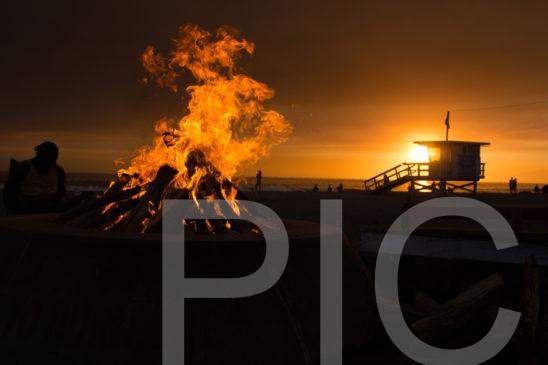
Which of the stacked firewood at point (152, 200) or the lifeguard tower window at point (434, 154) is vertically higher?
the lifeguard tower window at point (434, 154)

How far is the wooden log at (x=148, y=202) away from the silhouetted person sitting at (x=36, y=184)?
2313 millimetres

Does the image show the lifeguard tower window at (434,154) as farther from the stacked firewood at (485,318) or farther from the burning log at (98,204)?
the burning log at (98,204)

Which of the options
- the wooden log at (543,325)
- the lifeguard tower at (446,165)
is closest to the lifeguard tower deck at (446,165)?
the lifeguard tower at (446,165)

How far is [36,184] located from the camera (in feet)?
24.0

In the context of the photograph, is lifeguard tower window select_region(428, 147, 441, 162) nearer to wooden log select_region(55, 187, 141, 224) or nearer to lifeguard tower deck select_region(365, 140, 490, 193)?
lifeguard tower deck select_region(365, 140, 490, 193)

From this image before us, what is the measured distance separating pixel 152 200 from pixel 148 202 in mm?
49

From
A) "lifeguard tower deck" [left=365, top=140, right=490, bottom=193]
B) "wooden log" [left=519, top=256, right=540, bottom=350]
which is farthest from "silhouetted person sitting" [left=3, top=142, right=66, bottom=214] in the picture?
"lifeguard tower deck" [left=365, top=140, right=490, bottom=193]

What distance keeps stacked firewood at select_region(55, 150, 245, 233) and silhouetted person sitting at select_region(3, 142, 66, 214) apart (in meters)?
1.56

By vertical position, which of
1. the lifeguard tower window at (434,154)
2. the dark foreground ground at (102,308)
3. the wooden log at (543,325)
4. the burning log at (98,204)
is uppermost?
the lifeguard tower window at (434,154)

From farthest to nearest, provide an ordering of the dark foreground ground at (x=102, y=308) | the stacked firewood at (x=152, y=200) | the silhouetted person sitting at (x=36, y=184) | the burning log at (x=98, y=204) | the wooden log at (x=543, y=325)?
the silhouetted person sitting at (x=36, y=184)
the burning log at (x=98, y=204)
the stacked firewood at (x=152, y=200)
the wooden log at (x=543, y=325)
the dark foreground ground at (x=102, y=308)

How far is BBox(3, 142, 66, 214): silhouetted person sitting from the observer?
7.11m

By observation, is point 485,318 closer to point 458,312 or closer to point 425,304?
point 458,312

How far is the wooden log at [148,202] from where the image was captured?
5.16m

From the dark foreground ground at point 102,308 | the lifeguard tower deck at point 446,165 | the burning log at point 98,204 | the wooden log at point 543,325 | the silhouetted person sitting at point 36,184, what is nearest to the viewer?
the dark foreground ground at point 102,308
